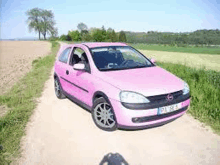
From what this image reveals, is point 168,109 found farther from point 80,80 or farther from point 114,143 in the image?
point 80,80

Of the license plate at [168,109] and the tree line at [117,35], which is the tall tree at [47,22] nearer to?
the tree line at [117,35]

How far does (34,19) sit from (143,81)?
388 ft

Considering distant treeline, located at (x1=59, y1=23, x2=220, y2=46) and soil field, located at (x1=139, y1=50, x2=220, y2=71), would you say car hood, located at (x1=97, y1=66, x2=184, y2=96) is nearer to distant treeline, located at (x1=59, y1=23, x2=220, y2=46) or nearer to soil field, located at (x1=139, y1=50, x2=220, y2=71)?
soil field, located at (x1=139, y1=50, x2=220, y2=71)

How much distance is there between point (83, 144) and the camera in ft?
10.8

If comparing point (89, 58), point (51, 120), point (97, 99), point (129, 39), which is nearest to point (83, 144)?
point (97, 99)

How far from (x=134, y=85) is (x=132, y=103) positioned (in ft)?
1.11

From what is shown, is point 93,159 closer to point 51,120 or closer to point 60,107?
point 51,120

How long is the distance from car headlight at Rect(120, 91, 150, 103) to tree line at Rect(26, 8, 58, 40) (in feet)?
367

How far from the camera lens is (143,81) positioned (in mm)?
3484

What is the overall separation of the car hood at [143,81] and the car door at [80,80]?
1.22 ft

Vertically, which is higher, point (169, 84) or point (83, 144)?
point (169, 84)

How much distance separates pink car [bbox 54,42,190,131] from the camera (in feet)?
10.5

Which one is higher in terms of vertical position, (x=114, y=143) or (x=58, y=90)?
(x=58, y=90)

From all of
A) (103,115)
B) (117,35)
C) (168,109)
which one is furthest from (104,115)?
(117,35)
